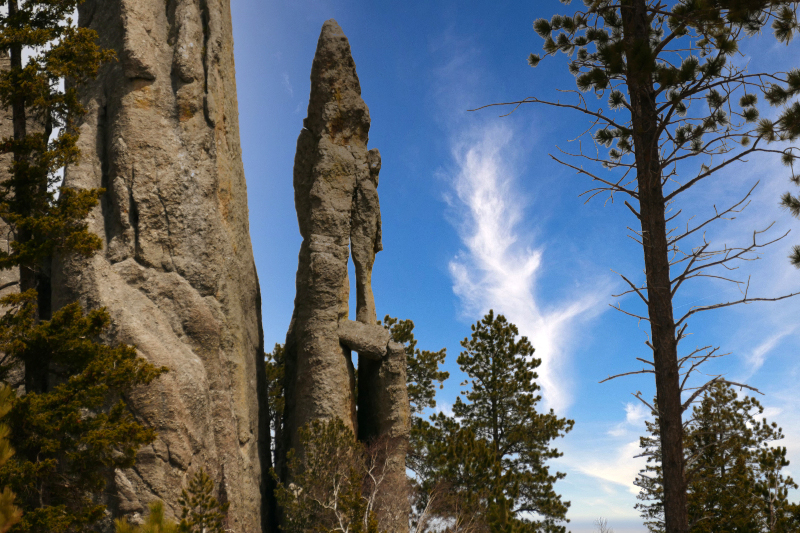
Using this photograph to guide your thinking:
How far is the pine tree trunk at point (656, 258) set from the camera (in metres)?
7.62

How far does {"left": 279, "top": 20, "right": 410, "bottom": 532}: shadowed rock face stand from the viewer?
1697 cm

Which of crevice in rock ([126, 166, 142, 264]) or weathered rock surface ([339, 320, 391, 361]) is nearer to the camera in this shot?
crevice in rock ([126, 166, 142, 264])

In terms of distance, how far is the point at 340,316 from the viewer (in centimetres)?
1809

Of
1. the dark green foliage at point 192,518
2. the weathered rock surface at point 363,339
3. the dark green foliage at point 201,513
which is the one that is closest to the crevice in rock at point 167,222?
the weathered rock surface at point 363,339

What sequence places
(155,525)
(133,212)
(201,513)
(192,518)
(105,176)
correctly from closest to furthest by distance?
(155,525) → (201,513) → (192,518) → (133,212) → (105,176)

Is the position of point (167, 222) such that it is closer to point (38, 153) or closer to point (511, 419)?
point (38, 153)

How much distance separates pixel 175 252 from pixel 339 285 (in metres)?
4.60

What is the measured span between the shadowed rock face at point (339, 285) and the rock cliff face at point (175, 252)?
1535 millimetres

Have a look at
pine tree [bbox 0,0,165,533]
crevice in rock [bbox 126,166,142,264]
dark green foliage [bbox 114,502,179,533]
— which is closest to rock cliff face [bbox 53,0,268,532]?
crevice in rock [bbox 126,166,142,264]

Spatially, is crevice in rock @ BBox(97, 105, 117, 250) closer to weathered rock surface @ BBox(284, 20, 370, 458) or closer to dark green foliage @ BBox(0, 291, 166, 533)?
dark green foliage @ BBox(0, 291, 166, 533)

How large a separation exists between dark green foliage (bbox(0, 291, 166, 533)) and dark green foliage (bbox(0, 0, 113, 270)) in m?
1.24

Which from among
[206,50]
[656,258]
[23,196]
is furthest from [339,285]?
[656,258]

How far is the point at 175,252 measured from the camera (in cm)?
1554

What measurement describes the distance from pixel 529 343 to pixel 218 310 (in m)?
12.3
